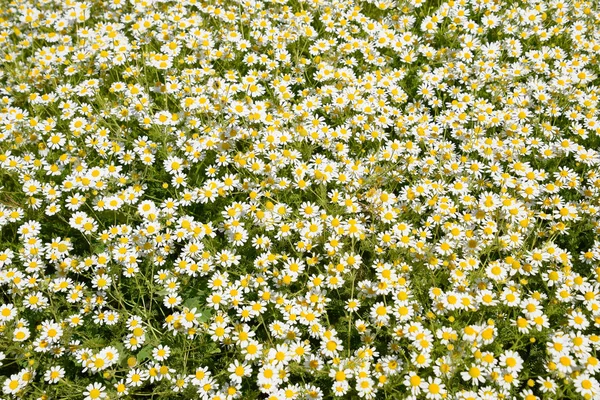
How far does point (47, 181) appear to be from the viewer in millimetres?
4898

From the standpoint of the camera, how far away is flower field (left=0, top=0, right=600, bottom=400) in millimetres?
3732

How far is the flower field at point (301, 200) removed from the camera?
373 cm

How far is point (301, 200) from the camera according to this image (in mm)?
4641

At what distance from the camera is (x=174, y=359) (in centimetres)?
390

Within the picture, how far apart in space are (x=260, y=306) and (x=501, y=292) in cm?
184

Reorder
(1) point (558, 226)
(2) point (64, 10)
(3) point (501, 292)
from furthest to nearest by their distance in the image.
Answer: (2) point (64, 10)
(1) point (558, 226)
(3) point (501, 292)

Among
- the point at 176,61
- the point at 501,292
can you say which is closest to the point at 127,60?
the point at 176,61

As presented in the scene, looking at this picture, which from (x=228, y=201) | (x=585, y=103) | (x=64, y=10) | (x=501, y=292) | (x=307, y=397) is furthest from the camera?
(x=64, y=10)

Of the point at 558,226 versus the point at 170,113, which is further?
the point at 170,113

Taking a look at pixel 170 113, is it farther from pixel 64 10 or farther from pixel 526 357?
pixel 526 357

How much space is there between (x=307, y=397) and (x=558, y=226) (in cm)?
246

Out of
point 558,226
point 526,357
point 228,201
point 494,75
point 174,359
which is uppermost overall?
point 494,75

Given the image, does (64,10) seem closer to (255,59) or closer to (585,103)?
(255,59)

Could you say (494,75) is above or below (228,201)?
above
